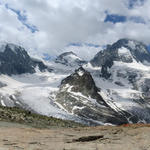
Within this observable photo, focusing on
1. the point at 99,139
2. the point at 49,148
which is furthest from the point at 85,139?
the point at 49,148

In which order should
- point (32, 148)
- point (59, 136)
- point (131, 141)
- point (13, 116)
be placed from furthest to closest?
point (13, 116)
point (59, 136)
point (131, 141)
point (32, 148)

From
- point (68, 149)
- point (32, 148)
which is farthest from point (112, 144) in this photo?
point (32, 148)

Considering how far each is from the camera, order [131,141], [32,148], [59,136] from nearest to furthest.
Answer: [32,148] < [131,141] < [59,136]

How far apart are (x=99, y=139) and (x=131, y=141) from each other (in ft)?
4.81

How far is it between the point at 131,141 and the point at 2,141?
5.85 metres

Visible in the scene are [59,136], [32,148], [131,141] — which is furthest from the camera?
[59,136]

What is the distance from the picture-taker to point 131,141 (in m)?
16.0

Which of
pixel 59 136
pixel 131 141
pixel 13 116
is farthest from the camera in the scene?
pixel 13 116

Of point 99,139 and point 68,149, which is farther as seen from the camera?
point 99,139

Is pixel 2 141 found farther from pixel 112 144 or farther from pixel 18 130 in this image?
pixel 112 144

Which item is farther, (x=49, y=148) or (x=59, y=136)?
(x=59, y=136)

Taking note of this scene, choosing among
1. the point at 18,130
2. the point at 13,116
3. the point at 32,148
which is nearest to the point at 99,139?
the point at 32,148

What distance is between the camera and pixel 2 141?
1577 cm

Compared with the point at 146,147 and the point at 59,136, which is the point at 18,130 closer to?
the point at 59,136
